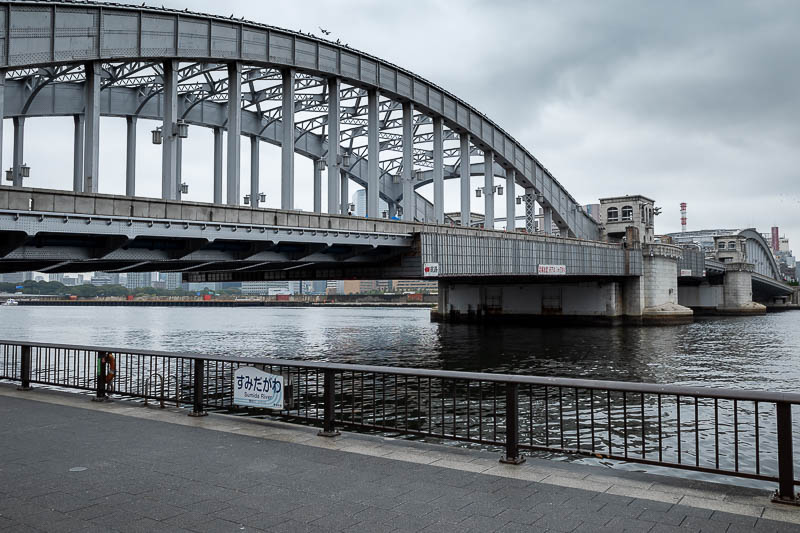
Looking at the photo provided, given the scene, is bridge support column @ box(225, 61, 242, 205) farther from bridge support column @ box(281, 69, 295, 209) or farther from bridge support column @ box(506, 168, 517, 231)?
bridge support column @ box(506, 168, 517, 231)

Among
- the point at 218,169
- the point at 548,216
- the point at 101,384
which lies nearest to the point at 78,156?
the point at 218,169

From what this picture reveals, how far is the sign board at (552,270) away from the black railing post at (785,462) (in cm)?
3894

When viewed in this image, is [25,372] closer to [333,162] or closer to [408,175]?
[333,162]

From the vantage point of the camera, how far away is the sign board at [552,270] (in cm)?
4589

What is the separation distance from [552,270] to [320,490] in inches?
1684

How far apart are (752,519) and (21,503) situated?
7.44m

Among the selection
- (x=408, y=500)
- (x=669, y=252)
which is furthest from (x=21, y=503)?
(x=669, y=252)

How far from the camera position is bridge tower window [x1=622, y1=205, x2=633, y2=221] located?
77381mm

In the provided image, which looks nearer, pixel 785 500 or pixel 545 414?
pixel 785 500

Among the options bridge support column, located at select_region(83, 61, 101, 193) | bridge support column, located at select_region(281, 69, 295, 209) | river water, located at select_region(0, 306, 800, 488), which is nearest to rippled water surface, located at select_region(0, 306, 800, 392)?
river water, located at select_region(0, 306, 800, 488)

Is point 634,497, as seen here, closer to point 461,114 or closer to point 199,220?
point 199,220

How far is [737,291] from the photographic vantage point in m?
101

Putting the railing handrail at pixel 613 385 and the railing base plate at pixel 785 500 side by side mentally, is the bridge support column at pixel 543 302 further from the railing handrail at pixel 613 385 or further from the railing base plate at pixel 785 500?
the railing base plate at pixel 785 500

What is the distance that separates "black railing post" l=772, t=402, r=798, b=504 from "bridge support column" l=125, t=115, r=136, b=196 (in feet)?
101
